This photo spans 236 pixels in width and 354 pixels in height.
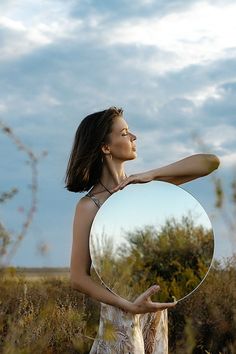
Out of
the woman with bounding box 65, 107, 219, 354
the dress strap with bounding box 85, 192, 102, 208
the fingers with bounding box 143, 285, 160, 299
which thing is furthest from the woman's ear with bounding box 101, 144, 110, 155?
the fingers with bounding box 143, 285, 160, 299

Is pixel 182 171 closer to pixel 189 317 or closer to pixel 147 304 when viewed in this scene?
pixel 147 304

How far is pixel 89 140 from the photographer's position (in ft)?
12.6

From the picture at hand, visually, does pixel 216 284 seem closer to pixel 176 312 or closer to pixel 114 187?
pixel 176 312

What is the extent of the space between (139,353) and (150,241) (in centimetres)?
52

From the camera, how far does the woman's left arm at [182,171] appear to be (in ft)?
11.6

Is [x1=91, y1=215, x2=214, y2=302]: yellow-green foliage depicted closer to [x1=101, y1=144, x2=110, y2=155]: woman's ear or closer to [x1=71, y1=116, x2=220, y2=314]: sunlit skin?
[x1=71, y1=116, x2=220, y2=314]: sunlit skin

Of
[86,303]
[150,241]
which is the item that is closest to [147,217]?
[150,241]

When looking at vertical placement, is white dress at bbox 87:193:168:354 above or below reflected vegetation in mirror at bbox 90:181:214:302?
below

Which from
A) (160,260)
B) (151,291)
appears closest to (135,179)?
(160,260)

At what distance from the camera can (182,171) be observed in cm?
371

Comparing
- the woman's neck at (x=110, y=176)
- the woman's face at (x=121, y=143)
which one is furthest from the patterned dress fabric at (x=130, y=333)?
the woman's face at (x=121, y=143)

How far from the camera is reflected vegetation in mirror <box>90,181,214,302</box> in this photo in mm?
3508

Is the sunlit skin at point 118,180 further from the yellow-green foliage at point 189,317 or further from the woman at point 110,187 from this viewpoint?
the yellow-green foliage at point 189,317

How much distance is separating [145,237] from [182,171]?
385 millimetres
